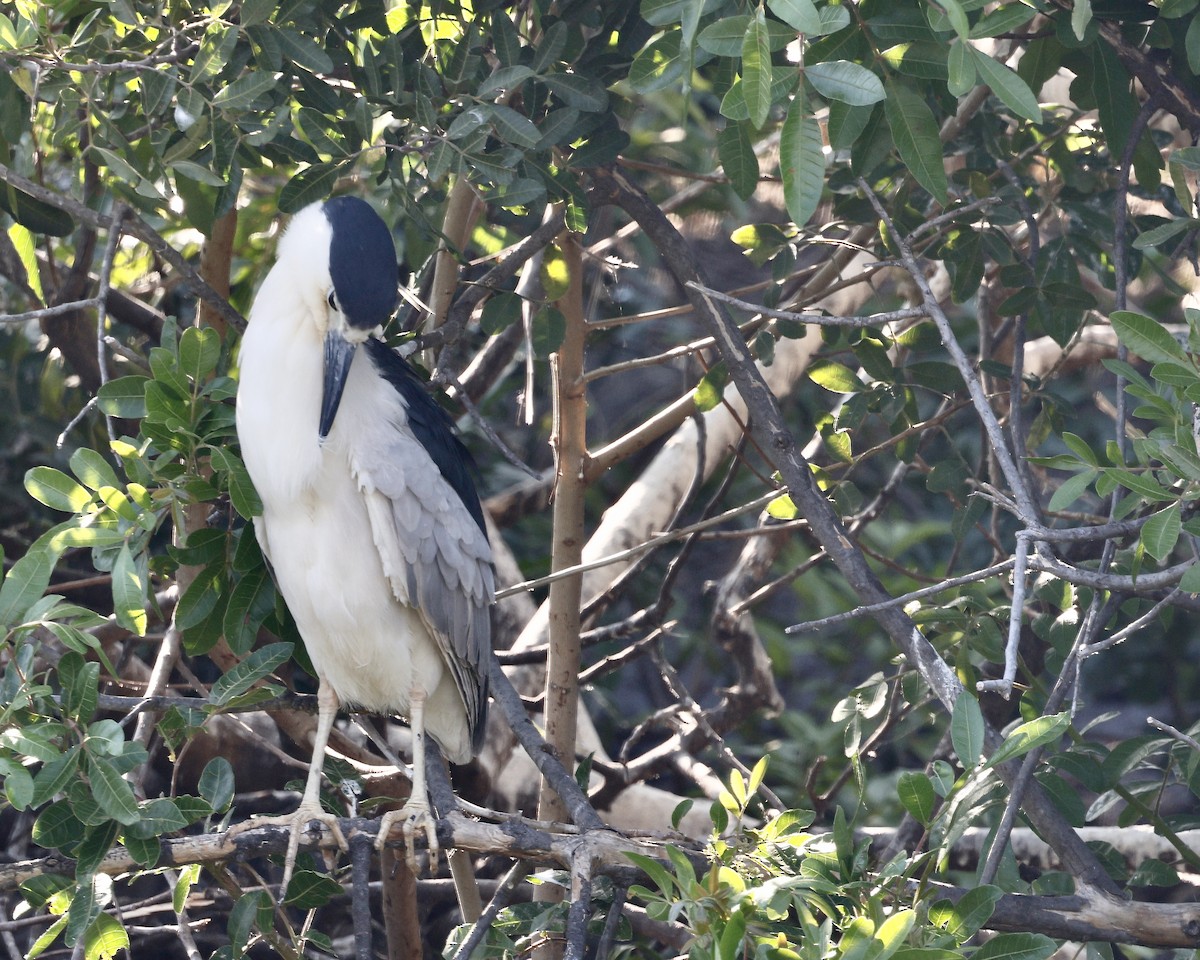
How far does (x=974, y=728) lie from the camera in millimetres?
1902

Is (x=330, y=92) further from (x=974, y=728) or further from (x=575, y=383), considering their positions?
(x=974, y=728)

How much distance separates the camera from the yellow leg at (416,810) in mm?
2545

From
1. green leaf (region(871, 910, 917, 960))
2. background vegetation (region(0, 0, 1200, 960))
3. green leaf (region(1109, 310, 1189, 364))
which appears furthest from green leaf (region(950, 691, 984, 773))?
green leaf (region(1109, 310, 1189, 364))

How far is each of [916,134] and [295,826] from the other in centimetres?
174

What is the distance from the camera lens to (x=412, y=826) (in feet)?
8.57

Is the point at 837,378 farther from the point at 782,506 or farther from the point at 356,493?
the point at 356,493

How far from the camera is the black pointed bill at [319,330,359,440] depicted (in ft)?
8.33

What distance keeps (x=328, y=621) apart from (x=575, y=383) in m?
1.03

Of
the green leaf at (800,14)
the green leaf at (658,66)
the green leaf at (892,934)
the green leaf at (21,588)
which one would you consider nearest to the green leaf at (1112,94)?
the green leaf at (658,66)

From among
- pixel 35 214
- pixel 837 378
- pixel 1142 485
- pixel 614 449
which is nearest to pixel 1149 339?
pixel 1142 485

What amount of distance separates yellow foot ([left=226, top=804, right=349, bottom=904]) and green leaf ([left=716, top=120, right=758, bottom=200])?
4.82ft

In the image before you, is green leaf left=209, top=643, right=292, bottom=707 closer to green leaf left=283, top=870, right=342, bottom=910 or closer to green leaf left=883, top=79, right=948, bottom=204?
green leaf left=283, top=870, right=342, bottom=910

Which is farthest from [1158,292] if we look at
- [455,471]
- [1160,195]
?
[455,471]

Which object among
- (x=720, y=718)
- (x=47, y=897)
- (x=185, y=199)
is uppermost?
(x=185, y=199)
